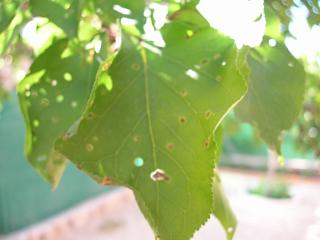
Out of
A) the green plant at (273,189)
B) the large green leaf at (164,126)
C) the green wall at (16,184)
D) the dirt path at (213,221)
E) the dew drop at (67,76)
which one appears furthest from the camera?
the green plant at (273,189)

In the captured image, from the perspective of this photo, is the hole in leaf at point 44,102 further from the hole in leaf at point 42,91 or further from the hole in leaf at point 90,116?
the hole in leaf at point 90,116

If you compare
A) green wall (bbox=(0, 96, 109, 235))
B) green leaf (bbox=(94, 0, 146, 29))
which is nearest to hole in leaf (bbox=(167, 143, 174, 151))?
green leaf (bbox=(94, 0, 146, 29))

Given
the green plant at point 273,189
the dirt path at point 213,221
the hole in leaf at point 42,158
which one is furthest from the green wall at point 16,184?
the hole in leaf at point 42,158

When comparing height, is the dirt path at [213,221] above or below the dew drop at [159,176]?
below

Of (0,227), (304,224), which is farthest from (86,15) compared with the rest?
(304,224)

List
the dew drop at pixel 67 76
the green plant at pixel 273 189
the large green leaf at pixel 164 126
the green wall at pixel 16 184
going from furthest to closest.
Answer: the green plant at pixel 273 189
the green wall at pixel 16 184
the dew drop at pixel 67 76
the large green leaf at pixel 164 126

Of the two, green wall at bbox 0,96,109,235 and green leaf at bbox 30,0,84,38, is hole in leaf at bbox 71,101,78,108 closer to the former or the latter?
green leaf at bbox 30,0,84,38

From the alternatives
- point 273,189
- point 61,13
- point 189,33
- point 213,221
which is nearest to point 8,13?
point 61,13

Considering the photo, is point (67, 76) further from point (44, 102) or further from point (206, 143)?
point (206, 143)
